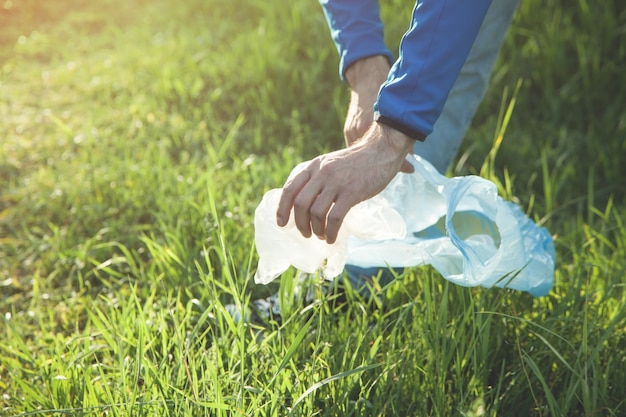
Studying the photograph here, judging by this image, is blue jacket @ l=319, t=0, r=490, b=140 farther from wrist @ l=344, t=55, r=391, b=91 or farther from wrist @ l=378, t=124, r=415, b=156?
wrist @ l=344, t=55, r=391, b=91

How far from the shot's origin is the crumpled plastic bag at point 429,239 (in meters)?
1.60

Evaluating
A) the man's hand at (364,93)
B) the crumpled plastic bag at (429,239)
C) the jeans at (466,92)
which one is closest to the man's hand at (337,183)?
the crumpled plastic bag at (429,239)

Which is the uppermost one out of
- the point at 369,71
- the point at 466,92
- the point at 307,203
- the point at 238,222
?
the point at 369,71

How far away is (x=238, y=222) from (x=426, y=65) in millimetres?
986

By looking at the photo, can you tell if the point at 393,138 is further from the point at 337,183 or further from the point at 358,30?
the point at 358,30

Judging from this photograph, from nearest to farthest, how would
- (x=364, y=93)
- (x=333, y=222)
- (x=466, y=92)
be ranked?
(x=333, y=222) < (x=364, y=93) < (x=466, y=92)

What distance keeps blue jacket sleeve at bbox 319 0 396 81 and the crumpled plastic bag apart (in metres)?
0.28

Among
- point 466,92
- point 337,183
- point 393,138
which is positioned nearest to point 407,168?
point 393,138

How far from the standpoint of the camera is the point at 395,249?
69.3 inches

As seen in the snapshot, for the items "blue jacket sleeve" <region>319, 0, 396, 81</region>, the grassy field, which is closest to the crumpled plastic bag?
the grassy field

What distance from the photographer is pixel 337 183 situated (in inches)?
53.9

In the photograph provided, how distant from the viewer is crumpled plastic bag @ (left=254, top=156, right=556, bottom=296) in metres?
1.60

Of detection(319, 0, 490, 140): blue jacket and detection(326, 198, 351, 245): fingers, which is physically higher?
detection(319, 0, 490, 140): blue jacket

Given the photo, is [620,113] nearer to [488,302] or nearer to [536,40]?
[536,40]
